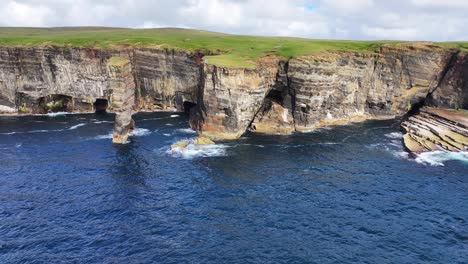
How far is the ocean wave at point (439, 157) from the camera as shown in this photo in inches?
3092

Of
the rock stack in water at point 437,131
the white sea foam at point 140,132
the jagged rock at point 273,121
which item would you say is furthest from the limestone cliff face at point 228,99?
the rock stack in water at point 437,131

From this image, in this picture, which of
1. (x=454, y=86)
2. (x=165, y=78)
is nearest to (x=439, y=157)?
(x=454, y=86)

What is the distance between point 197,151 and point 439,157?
165 ft

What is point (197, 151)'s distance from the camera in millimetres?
83938

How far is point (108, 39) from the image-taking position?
132m

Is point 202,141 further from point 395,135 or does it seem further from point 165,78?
point 395,135

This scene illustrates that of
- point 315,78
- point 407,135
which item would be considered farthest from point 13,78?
point 407,135

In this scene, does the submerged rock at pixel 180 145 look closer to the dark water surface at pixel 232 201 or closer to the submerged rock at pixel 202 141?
the submerged rock at pixel 202 141

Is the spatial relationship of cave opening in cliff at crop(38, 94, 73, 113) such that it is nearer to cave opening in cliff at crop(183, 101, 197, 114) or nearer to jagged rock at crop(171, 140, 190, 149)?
cave opening in cliff at crop(183, 101, 197, 114)

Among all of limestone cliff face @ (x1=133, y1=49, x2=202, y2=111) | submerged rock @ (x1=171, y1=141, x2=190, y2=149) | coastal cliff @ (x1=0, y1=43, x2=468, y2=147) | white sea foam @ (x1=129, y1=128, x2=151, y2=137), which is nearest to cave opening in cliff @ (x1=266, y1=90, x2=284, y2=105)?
coastal cliff @ (x1=0, y1=43, x2=468, y2=147)

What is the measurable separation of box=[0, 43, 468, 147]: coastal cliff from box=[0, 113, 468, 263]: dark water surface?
8.88m

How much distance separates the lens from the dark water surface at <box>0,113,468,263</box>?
160 ft

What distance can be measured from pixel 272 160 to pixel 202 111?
81.5 feet

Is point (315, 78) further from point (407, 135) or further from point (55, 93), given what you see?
point (55, 93)
